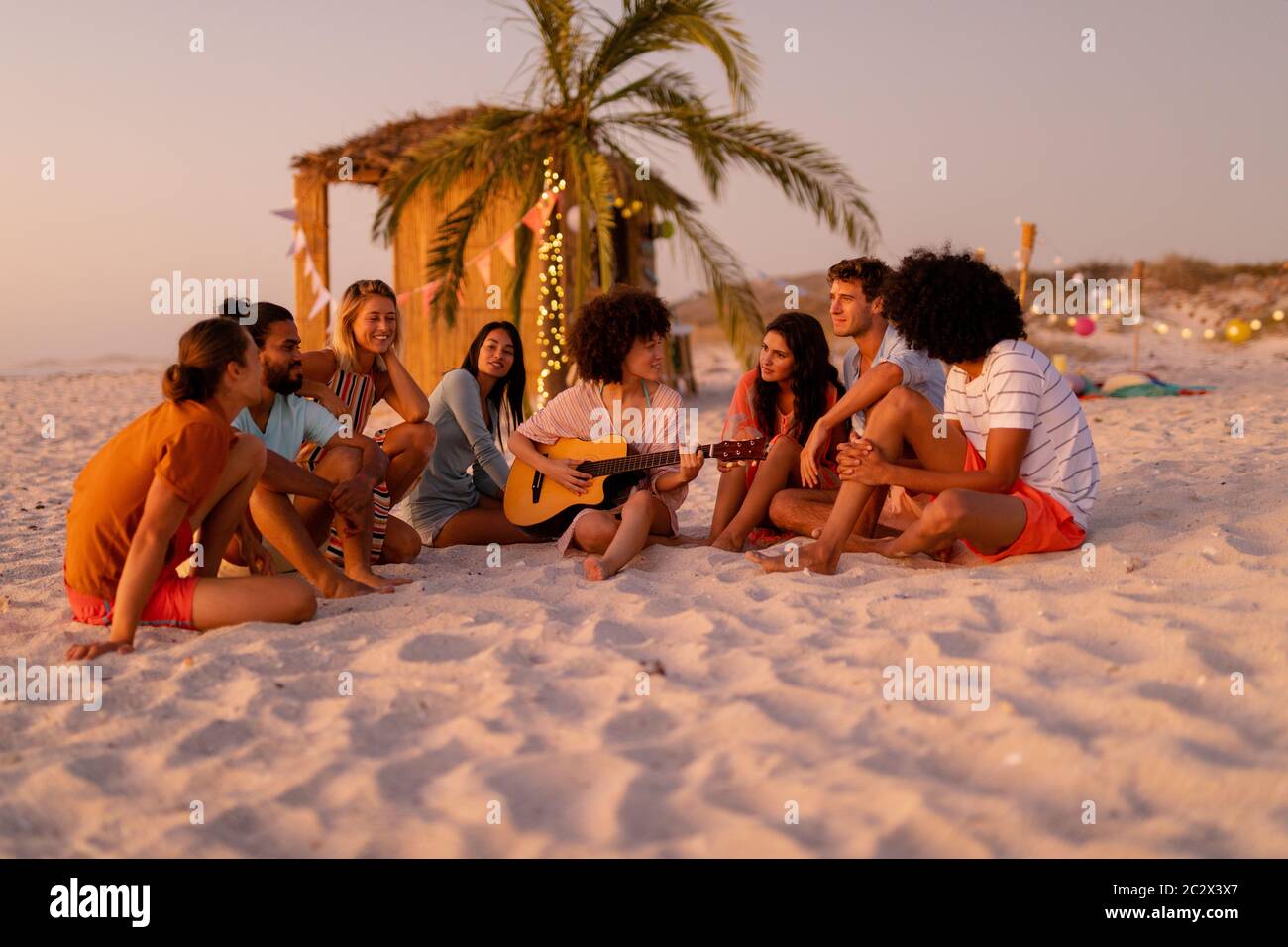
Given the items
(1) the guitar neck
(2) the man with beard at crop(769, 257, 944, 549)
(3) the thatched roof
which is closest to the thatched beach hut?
(3) the thatched roof

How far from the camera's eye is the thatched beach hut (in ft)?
38.8

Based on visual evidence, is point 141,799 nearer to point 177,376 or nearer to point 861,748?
point 177,376

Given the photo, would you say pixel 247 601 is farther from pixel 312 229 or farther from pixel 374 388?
pixel 312 229

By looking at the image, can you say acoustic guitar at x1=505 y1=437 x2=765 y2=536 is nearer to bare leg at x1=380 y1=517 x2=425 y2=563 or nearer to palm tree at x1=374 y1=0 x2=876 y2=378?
bare leg at x1=380 y1=517 x2=425 y2=563

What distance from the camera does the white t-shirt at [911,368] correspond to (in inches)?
164

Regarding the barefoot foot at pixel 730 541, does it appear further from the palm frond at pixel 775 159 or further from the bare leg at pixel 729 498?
the palm frond at pixel 775 159

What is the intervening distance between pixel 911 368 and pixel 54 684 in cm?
306

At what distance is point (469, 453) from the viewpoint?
16.1 ft

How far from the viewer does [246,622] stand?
3475mm

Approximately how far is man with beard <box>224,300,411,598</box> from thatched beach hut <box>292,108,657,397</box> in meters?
7.22

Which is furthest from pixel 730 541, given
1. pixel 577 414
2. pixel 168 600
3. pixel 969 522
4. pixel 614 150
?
pixel 614 150
